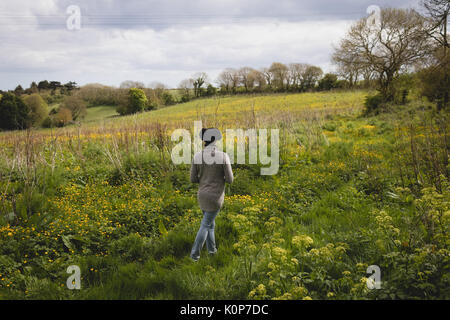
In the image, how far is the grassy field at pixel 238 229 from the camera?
11.0 ft

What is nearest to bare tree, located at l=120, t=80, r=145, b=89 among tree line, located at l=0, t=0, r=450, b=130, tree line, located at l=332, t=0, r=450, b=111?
tree line, located at l=0, t=0, r=450, b=130

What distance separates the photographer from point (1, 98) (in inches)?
715

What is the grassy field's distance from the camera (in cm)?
336

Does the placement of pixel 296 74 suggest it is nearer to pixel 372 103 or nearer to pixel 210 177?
pixel 372 103

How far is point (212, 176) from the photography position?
421 cm

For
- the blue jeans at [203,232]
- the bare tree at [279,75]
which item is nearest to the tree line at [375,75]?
the blue jeans at [203,232]

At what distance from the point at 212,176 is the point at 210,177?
0.03m

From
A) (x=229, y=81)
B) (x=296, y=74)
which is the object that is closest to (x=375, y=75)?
(x=229, y=81)

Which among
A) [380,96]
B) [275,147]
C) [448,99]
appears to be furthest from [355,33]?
[275,147]

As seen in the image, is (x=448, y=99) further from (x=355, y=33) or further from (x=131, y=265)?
(x=131, y=265)

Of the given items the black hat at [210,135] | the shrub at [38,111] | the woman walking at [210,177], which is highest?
the shrub at [38,111]

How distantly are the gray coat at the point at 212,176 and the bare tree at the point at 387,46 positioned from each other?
74.1 ft

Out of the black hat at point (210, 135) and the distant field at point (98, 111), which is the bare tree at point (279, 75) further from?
the black hat at point (210, 135)
